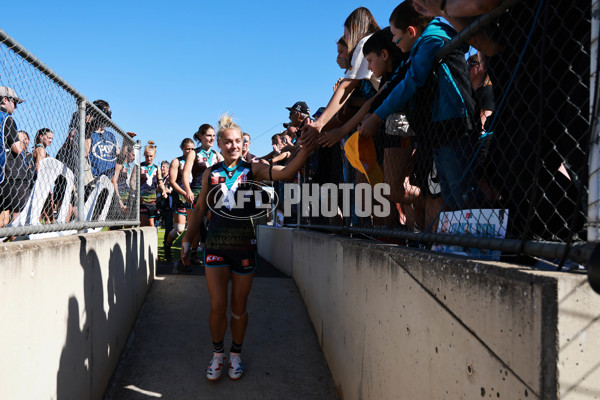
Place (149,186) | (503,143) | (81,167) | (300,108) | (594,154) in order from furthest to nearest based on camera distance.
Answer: (149,186), (300,108), (81,167), (503,143), (594,154)

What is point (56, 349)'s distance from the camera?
251cm

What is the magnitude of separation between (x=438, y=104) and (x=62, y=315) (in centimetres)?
248

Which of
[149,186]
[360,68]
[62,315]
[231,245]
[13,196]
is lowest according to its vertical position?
[62,315]

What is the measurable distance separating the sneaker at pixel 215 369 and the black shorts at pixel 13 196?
2007 millimetres

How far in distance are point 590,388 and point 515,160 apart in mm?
1008

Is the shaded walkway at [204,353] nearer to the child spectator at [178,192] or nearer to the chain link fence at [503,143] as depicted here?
the chain link fence at [503,143]

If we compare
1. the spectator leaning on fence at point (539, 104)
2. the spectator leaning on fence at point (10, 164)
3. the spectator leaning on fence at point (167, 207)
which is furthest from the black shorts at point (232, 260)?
the spectator leaning on fence at point (167, 207)

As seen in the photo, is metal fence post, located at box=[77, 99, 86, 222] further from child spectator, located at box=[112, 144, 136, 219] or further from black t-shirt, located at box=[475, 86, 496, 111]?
black t-shirt, located at box=[475, 86, 496, 111]

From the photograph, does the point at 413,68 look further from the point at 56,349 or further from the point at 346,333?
the point at 56,349

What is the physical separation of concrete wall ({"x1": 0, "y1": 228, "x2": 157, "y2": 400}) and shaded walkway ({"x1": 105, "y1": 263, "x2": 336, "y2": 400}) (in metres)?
0.29

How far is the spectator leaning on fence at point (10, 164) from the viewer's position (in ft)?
7.95

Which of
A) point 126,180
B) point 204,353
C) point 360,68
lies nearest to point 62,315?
point 204,353

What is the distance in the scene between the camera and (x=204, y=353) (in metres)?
4.36

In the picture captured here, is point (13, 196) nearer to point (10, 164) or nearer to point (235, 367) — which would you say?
point (10, 164)
